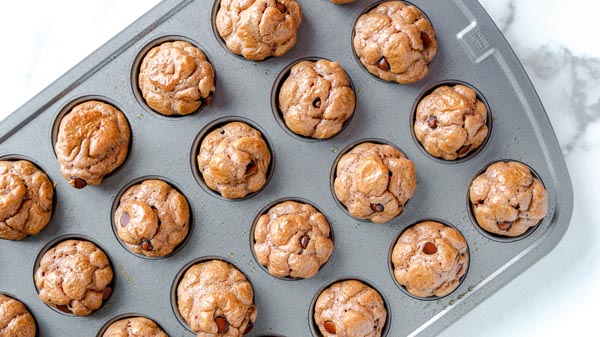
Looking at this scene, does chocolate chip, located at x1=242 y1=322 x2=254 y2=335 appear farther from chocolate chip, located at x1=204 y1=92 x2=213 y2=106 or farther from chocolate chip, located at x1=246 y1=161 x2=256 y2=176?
chocolate chip, located at x1=204 y1=92 x2=213 y2=106

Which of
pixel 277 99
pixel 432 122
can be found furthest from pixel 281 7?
pixel 432 122

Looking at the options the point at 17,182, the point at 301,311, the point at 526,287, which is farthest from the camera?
the point at 526,287

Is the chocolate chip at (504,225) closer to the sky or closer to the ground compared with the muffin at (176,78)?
closer to the ground

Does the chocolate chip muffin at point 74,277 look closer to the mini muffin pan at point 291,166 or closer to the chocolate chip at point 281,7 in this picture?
the mini muffin pan at point 291,166

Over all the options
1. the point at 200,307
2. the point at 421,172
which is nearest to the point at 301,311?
the point at 200,307

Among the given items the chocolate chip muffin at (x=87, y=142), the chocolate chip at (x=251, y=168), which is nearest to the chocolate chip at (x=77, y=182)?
the chocolate chip muffin at (x=87, y=142)

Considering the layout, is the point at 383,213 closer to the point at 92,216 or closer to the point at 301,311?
the point at 301,311
